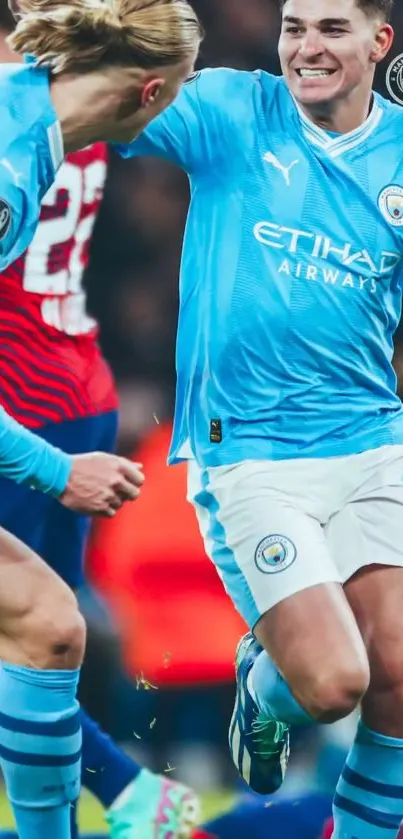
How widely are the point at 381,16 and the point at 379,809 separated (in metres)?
1.47

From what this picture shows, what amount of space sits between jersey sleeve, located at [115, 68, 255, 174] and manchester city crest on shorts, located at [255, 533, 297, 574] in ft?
2.30

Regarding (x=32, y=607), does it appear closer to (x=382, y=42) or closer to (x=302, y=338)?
(x=302, y=338)

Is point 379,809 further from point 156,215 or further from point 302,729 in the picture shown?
point 156,215

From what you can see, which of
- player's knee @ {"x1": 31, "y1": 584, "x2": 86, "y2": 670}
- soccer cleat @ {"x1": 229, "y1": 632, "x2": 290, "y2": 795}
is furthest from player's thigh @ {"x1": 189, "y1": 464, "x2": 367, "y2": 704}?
player's knee @ {"x1": 31, "y1": 584, "x2": 86, "y2": 670}

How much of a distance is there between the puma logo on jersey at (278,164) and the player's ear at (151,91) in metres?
0.34

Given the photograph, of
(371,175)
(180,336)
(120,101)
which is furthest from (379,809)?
(120,101)

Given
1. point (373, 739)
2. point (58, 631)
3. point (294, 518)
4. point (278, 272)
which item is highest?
point (278, 272)

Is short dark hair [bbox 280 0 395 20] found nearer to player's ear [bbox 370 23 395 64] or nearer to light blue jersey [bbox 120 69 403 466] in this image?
player's ear [bbox 370 23 395 64]

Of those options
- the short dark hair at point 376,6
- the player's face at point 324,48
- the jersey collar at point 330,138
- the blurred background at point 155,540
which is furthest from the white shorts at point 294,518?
the short dark hair at point 376,6

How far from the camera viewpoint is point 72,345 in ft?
8.44

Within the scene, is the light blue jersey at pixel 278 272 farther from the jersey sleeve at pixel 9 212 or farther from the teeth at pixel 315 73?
the jersey sleeve at pixel 9 212

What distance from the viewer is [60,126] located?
6.89 ft

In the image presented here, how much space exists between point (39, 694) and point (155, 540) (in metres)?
0.48

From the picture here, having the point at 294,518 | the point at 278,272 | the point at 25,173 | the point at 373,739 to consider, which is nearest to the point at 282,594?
the point at 294,518
